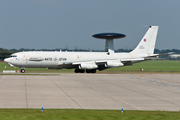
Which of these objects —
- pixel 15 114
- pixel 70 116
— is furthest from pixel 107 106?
pixel 15 114

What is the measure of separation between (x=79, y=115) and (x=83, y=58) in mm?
42817

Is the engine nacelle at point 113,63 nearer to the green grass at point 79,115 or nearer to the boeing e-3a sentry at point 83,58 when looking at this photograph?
the boeing e-3a sentry at point 83,58

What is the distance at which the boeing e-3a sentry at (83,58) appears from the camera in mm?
53156

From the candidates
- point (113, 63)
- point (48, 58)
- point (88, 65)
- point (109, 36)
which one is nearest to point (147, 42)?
point (113, 63)

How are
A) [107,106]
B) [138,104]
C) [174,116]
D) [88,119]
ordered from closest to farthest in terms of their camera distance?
[88,119], [174,116], [107,106], [138,104]

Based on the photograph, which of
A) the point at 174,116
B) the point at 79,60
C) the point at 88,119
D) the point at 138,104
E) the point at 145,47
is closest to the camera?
the point at 88,119

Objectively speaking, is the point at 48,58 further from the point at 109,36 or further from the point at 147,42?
the point at 147,42

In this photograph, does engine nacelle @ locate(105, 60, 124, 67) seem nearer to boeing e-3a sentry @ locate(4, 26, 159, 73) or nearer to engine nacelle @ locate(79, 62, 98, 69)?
boeing e-3a sentry @ locate(4, 26, 159, 73)

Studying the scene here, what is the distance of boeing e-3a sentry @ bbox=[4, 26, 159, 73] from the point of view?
53156 millimetres

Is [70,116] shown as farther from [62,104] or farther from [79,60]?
[79,60]

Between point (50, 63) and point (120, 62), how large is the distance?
14987mm

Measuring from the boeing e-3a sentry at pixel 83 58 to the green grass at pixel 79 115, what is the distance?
127 ft

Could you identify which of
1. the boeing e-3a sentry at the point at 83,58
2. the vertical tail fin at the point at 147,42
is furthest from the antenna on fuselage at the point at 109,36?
the boeing e-3a sentry at the point at 83,58

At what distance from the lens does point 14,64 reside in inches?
2080
